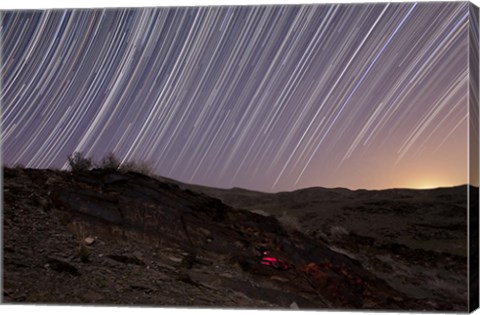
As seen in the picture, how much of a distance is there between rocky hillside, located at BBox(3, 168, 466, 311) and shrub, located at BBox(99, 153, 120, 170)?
0.26 feet

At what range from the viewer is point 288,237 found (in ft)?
38.7

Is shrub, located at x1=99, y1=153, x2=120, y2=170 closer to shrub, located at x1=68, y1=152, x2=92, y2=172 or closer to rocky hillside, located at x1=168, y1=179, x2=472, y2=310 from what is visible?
shrub, located at x1=68, y1=152, x2=92, y2=172

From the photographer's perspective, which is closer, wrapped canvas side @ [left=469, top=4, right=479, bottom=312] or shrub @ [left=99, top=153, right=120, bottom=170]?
wrapped canvas side @ [left=469, top=4, right=479, bottom=312]

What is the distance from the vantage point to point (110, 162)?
480 inches

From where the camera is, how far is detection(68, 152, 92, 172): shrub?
12.3 metres

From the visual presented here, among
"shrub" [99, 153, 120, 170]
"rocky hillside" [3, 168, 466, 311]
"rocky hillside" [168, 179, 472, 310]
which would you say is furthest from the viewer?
"shrub" [99, 153, 120, 170]

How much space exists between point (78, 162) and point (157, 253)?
1.53 metres

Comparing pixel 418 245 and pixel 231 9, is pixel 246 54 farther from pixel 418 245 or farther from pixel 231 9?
pixel 418 245

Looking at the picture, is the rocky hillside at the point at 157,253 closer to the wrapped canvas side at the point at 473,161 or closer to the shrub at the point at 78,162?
the shrub at the point at 78,162

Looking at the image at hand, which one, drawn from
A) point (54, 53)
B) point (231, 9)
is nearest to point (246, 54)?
point (231, 9)

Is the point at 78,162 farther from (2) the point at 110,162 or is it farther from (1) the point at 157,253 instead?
(1) the point at 157,253

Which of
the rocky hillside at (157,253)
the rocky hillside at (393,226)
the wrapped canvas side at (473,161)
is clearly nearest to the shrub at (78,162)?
the rocky hillside at (157,253)

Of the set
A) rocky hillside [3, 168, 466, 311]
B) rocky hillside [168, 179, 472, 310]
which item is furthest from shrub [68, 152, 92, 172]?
rocky hillside [168, 179, 472, 310]

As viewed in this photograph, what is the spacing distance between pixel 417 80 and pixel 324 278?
2.55 metres
